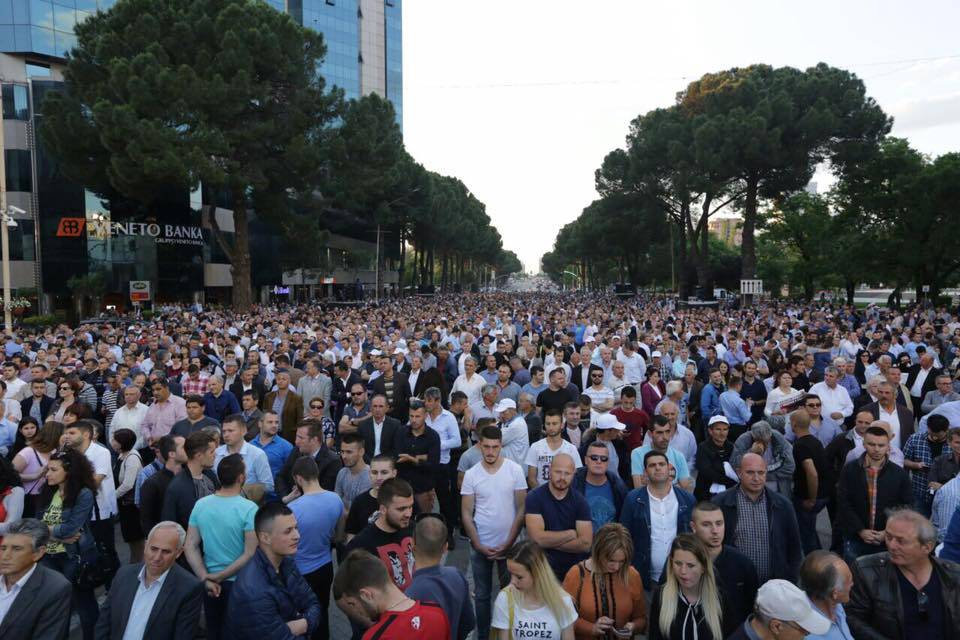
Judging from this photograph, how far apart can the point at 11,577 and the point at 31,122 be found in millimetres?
42452

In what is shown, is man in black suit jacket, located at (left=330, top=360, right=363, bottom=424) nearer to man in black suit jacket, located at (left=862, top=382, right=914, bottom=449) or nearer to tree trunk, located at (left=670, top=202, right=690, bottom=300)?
man in black suit jacket, located at (left=862, top=382, right=914, bottom=449)

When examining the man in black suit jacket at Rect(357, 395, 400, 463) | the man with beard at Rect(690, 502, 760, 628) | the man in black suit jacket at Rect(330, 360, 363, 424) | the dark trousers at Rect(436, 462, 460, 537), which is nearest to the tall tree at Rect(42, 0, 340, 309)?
the man in black suit jacket at Rect(330, 360, 363, 424)

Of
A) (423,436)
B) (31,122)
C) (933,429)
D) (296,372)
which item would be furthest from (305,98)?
(933,429)

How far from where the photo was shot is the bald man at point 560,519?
4.33 meters

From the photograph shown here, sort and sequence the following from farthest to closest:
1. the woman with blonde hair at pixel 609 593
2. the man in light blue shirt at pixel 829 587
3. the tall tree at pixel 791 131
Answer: the tall tree at pixel 791 131 → the woman with blonde hair at pixel 609 593 → the man in light blue shirt at pixel 829 587

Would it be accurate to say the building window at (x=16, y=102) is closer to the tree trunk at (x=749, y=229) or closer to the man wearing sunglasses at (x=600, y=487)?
the tree trunk at (x=749, y=229)

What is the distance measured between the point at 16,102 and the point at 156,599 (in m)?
43.4

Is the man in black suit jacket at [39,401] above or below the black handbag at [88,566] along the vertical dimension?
above

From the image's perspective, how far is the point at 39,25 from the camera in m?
39.3

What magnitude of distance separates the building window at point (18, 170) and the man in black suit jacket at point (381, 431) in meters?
39.4

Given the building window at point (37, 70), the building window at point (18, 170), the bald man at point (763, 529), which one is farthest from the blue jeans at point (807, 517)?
the building window at point (37, 70)

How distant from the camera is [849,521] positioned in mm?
4746

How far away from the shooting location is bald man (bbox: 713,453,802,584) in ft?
13.8

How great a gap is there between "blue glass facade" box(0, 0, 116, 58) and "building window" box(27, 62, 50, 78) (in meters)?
1.08
